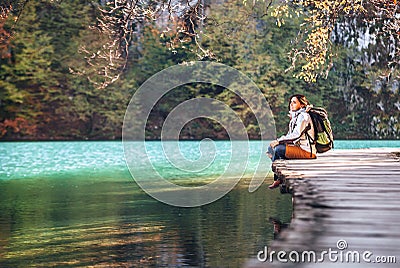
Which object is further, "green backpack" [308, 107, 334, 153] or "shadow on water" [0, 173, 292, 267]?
"green backpack" [308, 107, 334, 153]

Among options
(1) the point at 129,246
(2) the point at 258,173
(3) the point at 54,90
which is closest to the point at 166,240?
(1) the point at 129,246

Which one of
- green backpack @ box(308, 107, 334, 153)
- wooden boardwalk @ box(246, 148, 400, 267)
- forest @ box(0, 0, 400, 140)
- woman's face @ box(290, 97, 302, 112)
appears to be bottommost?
wooden boardwalk @ box(246, 148, 400, 267)

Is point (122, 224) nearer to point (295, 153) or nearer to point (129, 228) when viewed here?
point (129, 228)

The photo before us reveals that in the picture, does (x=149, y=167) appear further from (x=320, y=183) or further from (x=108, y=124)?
(x=108, y=124)

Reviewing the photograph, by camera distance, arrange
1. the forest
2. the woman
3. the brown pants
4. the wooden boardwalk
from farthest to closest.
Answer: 1. the forest
2. the brown pants
3. the woman
4. the wooden boardwalk

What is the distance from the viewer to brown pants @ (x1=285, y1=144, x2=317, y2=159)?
1073cm

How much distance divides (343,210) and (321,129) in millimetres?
4329

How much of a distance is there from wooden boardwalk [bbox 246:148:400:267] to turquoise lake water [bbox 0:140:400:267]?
76 cm

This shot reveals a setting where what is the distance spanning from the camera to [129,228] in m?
9.51

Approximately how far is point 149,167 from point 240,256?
13351mm

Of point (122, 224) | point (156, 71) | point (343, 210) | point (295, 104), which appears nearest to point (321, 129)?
point (295, 104)

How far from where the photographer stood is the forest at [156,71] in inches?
1443

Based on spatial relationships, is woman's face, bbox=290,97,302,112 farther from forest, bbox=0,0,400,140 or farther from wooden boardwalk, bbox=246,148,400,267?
forest, bbox=0,0,400,140

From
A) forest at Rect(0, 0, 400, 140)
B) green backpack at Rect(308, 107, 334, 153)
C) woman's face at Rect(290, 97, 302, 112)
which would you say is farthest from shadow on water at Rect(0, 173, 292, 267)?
forest at Rect(0, 0, 400, 140)
